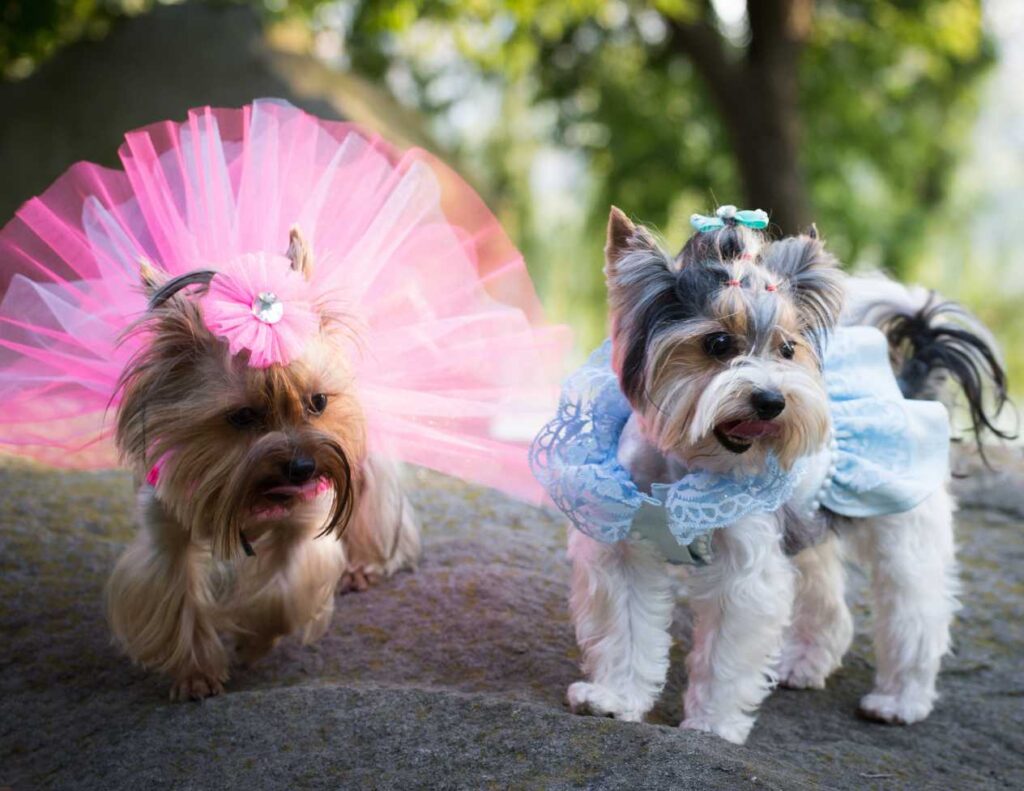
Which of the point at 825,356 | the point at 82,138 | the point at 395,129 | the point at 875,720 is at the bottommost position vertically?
the point at 875,720

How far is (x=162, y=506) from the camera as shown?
4.09 metres

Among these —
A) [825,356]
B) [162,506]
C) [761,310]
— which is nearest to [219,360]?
[162,506]

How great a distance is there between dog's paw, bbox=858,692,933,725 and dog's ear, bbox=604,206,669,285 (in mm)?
1930

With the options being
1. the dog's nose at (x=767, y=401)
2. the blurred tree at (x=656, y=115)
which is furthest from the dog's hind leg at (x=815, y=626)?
the blurred tree at (x=656, y=115)

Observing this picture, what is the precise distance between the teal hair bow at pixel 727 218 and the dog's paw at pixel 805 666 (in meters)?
1.80

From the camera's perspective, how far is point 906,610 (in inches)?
172

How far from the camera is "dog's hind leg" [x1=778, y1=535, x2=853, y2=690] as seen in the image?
4629 millimetres

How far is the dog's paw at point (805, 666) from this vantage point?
4.63 metres

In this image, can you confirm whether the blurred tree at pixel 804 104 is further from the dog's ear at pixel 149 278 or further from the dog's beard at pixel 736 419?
the dog's beard at pixel 736 419

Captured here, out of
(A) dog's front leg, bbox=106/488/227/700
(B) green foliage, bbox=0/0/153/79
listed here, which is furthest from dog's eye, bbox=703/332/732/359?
(B) green foliage, bbox=0/0/153/79

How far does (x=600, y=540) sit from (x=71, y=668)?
2.12 meters

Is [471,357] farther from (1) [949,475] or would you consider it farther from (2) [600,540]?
(1) [949,475]

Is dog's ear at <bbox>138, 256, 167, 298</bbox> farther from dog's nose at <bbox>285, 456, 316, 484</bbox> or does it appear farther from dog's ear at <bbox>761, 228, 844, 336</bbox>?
dog's ear at <bbox>761, 228, 844, 336</bbox>

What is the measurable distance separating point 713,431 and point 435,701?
1241 millimetres
